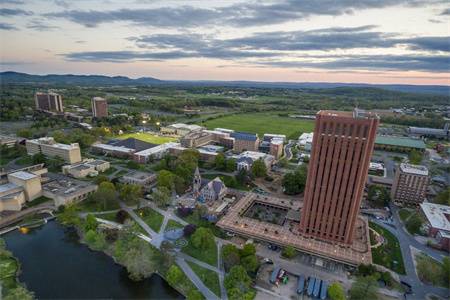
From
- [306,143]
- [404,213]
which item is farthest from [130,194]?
[306,143]

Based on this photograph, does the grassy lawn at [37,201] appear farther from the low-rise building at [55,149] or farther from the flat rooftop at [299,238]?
the flat rooftop at [299,238]

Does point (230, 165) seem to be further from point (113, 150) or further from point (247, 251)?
point (113, 150)

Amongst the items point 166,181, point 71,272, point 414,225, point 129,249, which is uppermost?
point 166,181

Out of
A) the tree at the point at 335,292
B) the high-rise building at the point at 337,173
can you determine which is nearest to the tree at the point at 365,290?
the tree at the point at 335,292

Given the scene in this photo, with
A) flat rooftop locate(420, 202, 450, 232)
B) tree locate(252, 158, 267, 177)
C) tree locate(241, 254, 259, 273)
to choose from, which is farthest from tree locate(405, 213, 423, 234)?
tree locate(252, 158, 267, 177)

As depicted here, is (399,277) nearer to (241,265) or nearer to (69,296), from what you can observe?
(241,265)

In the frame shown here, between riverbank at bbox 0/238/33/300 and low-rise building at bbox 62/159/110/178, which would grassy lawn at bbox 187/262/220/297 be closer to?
riverbank at bbox 0/238/33/300
